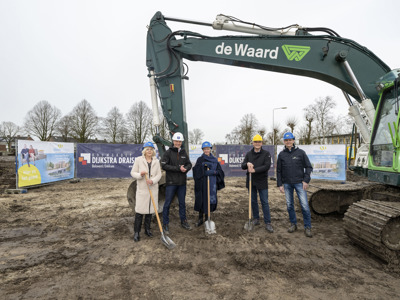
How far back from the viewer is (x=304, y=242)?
422cm

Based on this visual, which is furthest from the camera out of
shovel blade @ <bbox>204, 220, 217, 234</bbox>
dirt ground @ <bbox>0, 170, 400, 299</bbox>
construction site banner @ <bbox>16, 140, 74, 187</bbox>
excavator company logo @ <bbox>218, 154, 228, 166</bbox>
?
excavator company logo @ <bbox>218, 154, 228, 166</bbox>

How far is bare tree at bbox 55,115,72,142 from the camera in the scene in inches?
1489

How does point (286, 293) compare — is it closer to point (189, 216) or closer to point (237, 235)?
point (237, 235)

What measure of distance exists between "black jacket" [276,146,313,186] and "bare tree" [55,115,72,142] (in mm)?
39241

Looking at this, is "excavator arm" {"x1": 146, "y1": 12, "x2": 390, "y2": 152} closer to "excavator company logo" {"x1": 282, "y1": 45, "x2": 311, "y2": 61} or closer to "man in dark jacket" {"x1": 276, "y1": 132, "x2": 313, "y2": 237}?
"excavator company logo" {"x1": 282, "y1": 45, "x2": 311, "y2": 61}

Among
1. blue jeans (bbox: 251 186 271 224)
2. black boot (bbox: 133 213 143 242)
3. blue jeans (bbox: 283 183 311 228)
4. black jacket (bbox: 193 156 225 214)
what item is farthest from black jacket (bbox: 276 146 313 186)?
black boot (bbox: 133 213 143 242)

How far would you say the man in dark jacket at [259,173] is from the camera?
493cm

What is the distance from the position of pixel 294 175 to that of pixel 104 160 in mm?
10065

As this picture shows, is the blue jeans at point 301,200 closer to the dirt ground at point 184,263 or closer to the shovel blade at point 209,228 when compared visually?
the dirt ground at point 184,263

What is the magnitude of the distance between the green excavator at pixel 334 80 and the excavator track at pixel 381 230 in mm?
11

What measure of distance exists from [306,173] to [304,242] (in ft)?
4.35

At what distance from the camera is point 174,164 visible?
15.8 feet

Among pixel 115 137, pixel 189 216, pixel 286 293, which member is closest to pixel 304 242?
pixel 286 293

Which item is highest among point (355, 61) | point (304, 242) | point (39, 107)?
point (39, 107)
